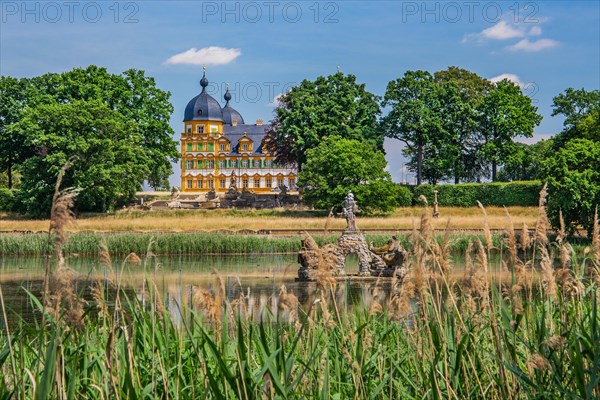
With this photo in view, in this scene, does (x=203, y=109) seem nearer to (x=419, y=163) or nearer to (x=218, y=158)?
(x=218, y=158)

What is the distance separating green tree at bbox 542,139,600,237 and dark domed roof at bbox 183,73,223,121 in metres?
62.8

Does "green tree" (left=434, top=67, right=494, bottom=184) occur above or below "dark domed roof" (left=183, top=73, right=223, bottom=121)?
below

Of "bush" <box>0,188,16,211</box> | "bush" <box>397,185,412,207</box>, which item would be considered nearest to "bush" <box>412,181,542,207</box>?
"bush" <box>397,185,412,207</box>

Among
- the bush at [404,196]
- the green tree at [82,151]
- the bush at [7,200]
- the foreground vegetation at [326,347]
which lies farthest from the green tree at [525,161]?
the foreground vegetation at [326,347]

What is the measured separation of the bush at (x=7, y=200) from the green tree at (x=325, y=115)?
1744 centimetres

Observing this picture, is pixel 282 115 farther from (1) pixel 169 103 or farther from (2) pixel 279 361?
(2) pixel 279 361

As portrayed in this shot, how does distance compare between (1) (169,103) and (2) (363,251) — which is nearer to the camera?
(2) (363,251)

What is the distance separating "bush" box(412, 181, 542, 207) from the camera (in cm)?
4988

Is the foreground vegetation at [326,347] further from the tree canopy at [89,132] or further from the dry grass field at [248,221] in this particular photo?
the tree canopy at [89,132]

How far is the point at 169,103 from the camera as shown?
180 feet

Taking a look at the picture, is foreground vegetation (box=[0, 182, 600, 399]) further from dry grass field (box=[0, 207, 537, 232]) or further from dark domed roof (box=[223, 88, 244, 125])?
dark domed roof (box=[223, 88, 244, 125])

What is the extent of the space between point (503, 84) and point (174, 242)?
1311 inches

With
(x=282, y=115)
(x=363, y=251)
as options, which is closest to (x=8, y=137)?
(x=282, y=115)

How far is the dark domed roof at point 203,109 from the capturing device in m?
94.2
